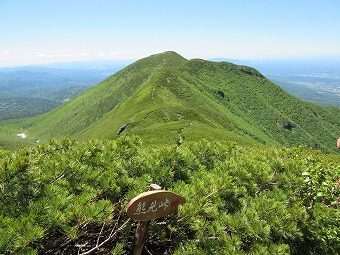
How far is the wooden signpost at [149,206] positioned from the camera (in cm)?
409

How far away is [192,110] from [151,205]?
70796 mm

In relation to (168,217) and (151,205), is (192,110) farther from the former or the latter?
(151,205)

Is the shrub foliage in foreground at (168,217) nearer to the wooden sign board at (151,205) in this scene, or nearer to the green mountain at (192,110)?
the wooden sign board at (151,205)

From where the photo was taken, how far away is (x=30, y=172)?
4430 mm

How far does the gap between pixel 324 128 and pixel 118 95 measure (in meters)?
98.8

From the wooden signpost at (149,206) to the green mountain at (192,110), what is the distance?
49692 mm

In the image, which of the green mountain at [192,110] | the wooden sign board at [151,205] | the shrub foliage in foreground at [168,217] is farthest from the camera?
the green mountain at [192,110]

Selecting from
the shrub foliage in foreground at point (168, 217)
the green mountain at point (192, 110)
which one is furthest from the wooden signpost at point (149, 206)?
the green mountain at point (192, 110)

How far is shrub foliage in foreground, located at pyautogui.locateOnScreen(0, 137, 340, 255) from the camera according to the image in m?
4.23

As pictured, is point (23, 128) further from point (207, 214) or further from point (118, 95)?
point (207, 214)

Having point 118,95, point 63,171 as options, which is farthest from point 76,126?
point 63,171

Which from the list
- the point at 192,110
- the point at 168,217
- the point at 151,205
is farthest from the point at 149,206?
the point at 192,110

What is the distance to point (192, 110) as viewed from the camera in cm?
7450

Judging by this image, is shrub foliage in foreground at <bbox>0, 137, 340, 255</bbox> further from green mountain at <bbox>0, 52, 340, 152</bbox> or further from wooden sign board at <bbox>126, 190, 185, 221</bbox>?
green mountain at <bbox>0, 52, 340, 152</bbox>
